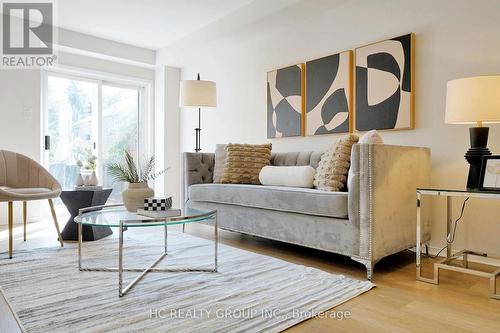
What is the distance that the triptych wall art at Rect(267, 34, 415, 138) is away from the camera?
288cm

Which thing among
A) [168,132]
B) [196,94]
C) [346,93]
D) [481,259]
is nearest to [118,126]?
[168,132]

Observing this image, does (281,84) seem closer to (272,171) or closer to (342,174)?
(272,171)

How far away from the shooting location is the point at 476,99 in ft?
6.88

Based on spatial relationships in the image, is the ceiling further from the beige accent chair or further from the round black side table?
the round black side table

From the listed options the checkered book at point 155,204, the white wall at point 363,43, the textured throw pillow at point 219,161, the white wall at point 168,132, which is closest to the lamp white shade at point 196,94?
the white wall at point 363,43

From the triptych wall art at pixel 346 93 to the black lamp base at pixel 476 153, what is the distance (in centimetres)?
64

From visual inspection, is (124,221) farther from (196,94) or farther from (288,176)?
(196,94)

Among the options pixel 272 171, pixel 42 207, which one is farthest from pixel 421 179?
pixel 42 207

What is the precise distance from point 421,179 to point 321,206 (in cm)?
80

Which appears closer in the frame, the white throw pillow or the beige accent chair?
the white throw pillow

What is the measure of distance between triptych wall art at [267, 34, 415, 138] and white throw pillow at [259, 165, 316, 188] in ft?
2.11

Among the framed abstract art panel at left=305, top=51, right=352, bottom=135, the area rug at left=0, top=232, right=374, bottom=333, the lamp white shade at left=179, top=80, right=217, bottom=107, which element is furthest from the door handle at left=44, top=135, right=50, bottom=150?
the framed abstract art panel at left=305, top=51, right=352, bottom=135

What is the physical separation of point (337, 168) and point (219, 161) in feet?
4.67

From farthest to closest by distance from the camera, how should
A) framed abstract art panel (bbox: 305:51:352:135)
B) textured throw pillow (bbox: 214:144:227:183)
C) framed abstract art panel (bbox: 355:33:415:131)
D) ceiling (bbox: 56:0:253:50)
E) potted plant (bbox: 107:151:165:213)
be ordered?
ceiling (bbox: 56:0:253:50), textured throw pillow (bbox: 214:144:227:183), framed abstract art panel (bbox: 305:51:352:135), framed abstract art panel (bbox: 355:33:415:131), potted plant (bbox: 107:151:165:213)
